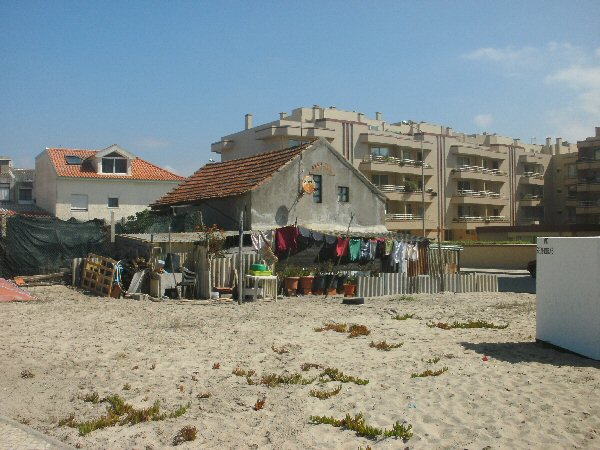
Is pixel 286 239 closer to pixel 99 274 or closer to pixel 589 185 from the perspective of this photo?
pixel 99 274

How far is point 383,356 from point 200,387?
3.62m

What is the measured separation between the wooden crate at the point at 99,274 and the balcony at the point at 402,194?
43569 millimetres

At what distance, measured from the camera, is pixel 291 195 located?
27.7 metres

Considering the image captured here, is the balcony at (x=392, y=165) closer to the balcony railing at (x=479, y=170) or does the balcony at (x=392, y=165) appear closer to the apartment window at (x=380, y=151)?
the apartment window at (x=380, y=151)

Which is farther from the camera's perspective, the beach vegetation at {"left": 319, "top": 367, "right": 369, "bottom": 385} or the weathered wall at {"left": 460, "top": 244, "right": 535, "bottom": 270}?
the weathered wall at {"left": 460, "top": 244, "right": 535, "bottom": 270}

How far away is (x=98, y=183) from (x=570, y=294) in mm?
40459

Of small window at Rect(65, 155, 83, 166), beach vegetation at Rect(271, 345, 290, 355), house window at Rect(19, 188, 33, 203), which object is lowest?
beach vegetation at Rect(271, 345, 290, 355)

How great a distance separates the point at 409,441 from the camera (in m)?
7.30

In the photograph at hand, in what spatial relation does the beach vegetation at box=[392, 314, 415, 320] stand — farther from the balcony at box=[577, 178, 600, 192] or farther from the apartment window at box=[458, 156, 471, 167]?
the balcony at box=[577, 178, 600, 192]

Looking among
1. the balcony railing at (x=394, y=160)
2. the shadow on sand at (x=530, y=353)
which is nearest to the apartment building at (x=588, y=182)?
the balcony railing at (x=394, y=160)

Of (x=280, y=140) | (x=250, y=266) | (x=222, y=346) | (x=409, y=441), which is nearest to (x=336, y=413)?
(x=409, y=441)

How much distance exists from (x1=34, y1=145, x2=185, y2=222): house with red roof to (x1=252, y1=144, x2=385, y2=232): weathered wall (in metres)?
22.0

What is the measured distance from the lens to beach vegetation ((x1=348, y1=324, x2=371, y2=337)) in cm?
1384

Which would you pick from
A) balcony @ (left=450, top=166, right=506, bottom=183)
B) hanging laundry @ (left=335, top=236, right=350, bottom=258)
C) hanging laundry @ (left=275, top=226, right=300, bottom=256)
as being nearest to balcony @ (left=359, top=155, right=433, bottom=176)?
balcony @ (left=450, top=166, right=506, bottom=183)
